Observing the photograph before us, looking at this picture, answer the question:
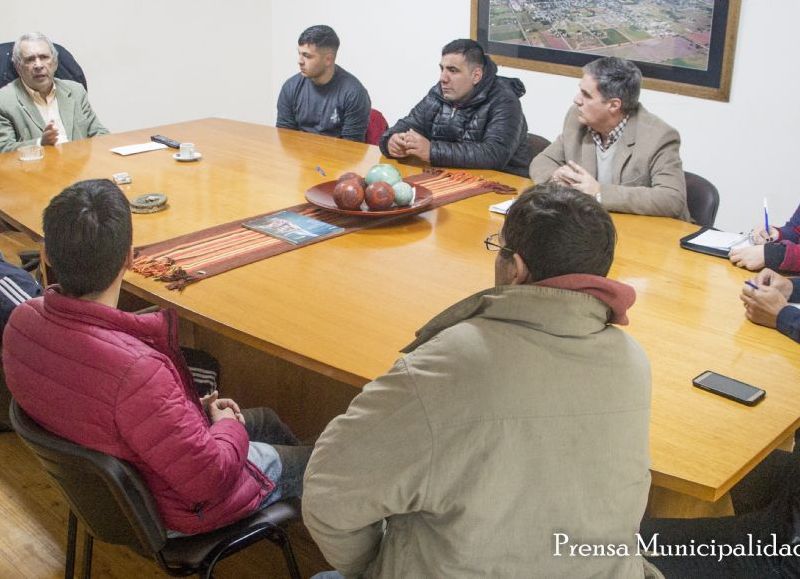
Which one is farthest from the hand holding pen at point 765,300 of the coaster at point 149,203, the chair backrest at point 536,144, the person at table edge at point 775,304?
the coaster at point 149,203

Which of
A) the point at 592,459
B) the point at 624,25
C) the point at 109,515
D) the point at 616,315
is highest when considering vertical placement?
the point at 624,25

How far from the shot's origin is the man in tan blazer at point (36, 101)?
3865 mm

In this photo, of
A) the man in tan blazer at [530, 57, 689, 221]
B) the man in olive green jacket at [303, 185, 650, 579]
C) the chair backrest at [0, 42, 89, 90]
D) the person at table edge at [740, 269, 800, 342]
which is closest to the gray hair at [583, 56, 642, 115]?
the man in tan blazer at [530, 57, 689, 221]

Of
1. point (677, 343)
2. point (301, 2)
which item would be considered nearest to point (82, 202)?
point (677, 343)

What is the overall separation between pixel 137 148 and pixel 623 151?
1.97m

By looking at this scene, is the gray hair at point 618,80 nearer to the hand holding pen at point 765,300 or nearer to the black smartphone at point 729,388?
the hand holding pen at point 765,300

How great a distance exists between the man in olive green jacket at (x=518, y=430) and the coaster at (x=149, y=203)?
5.70ft

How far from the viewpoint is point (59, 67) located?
4.23 m

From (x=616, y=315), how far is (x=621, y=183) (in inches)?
72.1

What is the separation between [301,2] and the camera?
20.1ft

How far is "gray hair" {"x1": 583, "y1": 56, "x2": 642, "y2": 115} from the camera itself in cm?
297

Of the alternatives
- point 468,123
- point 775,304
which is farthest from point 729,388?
point 468,123

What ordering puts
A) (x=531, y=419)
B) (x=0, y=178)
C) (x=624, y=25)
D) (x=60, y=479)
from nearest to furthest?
(x=531, y=419) → (x=60, y=479) → (x=0, y=178) → (x=624, y=25)

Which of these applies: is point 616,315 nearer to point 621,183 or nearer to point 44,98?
point 621,183
